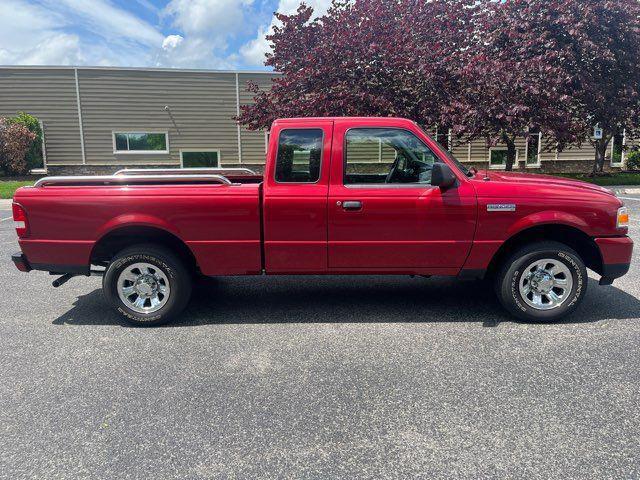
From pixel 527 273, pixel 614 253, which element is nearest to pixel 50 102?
pixel 527 273

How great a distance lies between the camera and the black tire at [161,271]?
4688mm

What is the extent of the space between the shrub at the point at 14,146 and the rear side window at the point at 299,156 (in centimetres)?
1836

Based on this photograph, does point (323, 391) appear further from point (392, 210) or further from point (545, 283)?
point (545, 283)

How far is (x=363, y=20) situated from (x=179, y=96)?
10963 millimetres

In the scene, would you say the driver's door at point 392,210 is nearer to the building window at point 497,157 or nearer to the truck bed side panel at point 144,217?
the truck bed side panel at point 144,217

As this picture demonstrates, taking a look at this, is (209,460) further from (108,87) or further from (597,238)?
(108,87)

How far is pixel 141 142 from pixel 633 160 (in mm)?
23426

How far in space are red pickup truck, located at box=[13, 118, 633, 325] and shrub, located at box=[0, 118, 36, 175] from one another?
1709 centimetres

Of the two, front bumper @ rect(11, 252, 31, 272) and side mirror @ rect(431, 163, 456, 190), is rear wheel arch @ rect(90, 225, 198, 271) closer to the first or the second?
front bumper @ rect(11, 252, 31, 272)

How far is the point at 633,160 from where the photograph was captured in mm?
24031

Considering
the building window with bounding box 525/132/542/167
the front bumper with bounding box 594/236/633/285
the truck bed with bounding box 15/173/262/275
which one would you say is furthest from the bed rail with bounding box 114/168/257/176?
the building window with bounding box 525/132/542/167

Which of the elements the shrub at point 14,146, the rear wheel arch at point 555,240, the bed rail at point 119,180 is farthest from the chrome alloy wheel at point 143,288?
the shrub at point 14,146

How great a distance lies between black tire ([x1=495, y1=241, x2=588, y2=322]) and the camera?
15.1 ft

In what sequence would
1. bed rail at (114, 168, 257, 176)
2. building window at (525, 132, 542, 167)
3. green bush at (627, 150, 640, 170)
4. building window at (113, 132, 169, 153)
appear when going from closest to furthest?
1. bed rail at (114, 168, 257, 176)
2. building window at (113, 132, 169, 153)
3. building window at (525, 132, 542, 167)
4. green bush at (627, 150, 640, 170)
